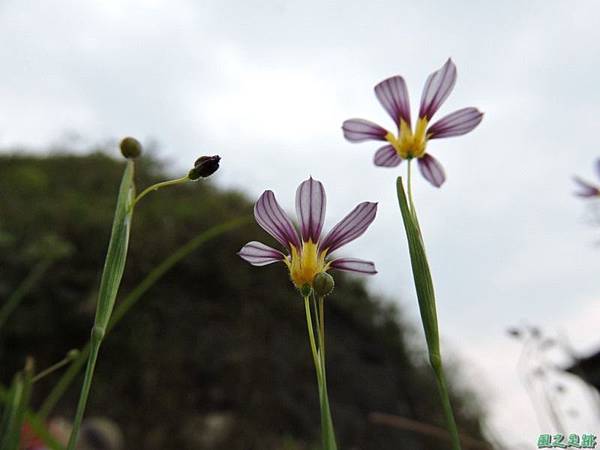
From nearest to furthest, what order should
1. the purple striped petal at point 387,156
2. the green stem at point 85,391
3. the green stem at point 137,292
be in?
1. the green stem at point 85,391
2. the purple striped petal at point 387,156
3. the green stem at point 137,292

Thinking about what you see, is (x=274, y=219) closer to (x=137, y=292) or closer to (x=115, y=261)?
(x=115, y=261)

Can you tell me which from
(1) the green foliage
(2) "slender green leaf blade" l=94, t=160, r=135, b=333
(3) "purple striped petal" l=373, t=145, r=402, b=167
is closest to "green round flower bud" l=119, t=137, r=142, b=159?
(2) "slender green leaf blade" l=94, t=160, r=135, b=333

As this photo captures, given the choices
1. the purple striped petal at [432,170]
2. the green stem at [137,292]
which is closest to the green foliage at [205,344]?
the green stem at [137,292]

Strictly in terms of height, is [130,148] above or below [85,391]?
above

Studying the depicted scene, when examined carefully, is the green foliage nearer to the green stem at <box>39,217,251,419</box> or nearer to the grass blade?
the green stem at <box>39,217,251,419</box>

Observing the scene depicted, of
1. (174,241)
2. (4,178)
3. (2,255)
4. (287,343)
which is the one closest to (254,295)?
(287,343)

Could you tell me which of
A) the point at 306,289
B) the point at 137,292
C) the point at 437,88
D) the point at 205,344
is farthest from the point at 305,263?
the point at 205,344

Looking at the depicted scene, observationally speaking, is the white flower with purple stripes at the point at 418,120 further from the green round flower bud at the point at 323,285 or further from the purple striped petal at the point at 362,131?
the green round flower bud at the point at 323,285
